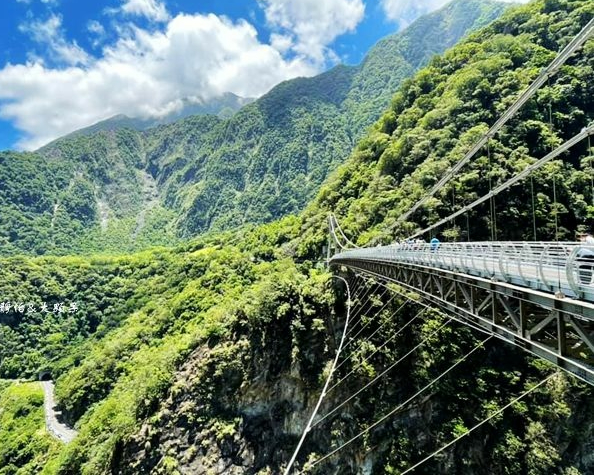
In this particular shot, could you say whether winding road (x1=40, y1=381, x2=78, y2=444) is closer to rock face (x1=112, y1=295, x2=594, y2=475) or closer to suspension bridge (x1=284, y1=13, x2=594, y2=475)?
rock face (x1=112, y1=295, x2=594, y2=475)

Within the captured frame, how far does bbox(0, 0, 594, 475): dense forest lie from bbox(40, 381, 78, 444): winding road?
161 centimetres

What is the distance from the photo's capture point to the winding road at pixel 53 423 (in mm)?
56919

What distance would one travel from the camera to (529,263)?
9.11m

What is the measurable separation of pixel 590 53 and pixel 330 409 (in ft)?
152

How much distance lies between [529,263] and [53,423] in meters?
72.5

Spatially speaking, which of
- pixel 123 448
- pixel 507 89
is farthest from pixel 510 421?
pixel 507 89

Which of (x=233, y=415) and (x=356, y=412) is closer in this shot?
(x=356, y=412)

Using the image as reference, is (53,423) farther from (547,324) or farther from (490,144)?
(547,324)

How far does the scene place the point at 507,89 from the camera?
48.4m

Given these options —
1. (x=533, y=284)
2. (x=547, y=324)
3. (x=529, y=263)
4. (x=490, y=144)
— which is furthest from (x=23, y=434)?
(x=529, y=263)

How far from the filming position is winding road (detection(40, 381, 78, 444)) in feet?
187

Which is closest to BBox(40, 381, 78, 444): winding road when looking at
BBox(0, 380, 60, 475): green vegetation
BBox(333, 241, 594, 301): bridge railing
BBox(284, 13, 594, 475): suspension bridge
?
BBox(0, 380, 60, 475): green vegetation

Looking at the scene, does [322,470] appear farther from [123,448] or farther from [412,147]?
[412,147]

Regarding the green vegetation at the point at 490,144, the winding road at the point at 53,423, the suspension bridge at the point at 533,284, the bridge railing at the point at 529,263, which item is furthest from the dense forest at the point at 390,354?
the bridge railing at the point at 529,263
